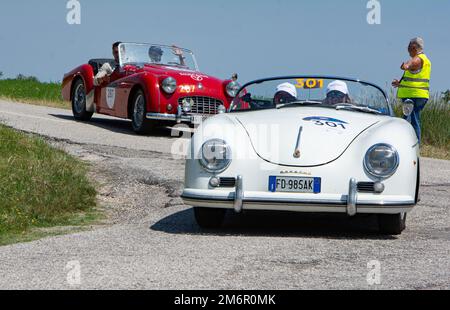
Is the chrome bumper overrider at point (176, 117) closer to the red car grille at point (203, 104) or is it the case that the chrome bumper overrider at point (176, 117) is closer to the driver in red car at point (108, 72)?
the red car grille at point (203, 104)

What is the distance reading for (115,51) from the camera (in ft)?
53.7

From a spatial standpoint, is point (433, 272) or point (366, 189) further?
point (366, 189)

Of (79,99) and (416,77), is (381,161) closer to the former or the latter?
(416,77)

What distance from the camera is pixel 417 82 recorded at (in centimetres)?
1256

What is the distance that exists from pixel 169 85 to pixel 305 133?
7.88 metres

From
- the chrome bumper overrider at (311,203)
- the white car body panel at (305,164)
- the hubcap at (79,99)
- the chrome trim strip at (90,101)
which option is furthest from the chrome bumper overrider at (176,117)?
the chrome bumper overrider at (311,203)

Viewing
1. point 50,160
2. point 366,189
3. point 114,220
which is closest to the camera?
point 366,189

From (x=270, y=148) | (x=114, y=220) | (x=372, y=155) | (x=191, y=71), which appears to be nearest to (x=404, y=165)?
(x=372, y=155)

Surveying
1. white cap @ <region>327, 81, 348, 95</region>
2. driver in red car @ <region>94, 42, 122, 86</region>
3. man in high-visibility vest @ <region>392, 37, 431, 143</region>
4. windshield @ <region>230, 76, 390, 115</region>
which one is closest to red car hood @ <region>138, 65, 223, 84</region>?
driver in red car @ <region>94, 42, 122, 86</region>

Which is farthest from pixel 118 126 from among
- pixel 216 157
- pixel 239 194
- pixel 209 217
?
pixel 239 194

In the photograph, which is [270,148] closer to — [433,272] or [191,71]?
[433,272]

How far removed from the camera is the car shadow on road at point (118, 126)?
50.2ft

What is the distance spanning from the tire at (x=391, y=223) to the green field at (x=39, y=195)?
245 cm

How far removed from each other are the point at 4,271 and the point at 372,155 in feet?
8.67
